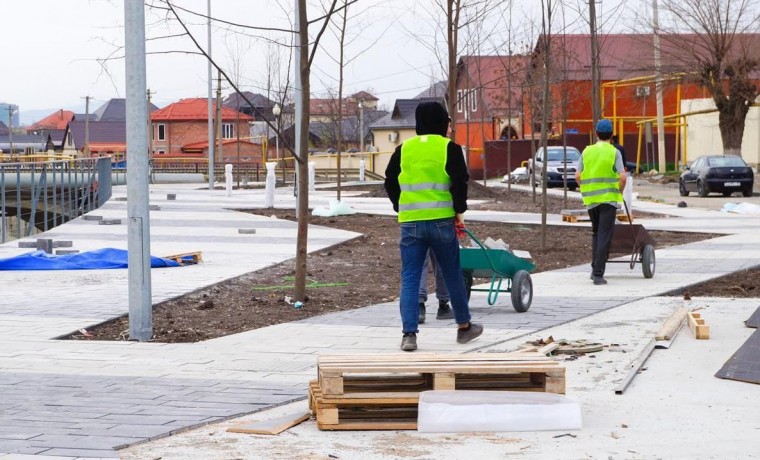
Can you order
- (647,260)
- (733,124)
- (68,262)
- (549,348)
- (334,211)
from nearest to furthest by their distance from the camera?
(549,348) → (647,260) → (68,262) → (334,211) → (733,124)

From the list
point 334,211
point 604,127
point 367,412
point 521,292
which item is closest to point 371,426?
point 367,412

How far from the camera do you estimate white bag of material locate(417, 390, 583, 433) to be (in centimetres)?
595

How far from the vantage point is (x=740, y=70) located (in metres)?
44.7

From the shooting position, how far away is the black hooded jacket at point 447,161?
8.35 metres

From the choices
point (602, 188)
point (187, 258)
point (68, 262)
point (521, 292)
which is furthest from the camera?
point (187, 258)

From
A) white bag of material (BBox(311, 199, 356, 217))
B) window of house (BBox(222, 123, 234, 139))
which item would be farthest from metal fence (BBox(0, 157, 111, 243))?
window of house (BBox(222, 123, 234, 139))

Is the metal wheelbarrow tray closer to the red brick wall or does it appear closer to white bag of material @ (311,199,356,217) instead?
white bag of material @ (311,199,356,217)

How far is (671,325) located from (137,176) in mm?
4259

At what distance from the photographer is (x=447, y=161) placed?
27.5 feet

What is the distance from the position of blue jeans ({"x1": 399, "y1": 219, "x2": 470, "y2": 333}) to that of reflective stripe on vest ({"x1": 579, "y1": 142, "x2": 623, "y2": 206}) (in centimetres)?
453

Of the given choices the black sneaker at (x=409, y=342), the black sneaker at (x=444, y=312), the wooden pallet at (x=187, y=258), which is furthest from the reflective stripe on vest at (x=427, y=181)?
the wooden pallet at (x=187, y=258)

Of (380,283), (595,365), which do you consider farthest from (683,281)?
(595,365)

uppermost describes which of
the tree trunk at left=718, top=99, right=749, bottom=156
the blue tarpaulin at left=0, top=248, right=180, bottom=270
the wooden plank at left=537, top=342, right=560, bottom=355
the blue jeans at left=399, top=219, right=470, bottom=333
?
the tree trunk at left=718, top=99, right=749, bottom=156

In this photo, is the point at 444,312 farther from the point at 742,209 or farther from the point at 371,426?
the point at 742,209
